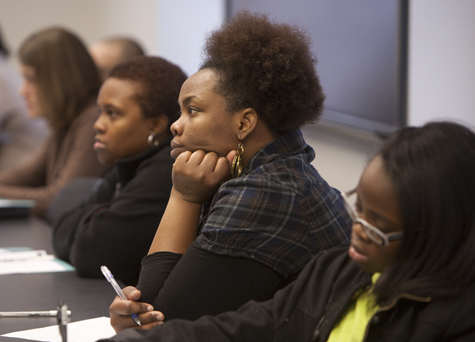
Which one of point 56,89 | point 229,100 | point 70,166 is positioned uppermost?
point 229,100

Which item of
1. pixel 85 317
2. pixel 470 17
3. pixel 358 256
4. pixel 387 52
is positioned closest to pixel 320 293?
pixel 358 256

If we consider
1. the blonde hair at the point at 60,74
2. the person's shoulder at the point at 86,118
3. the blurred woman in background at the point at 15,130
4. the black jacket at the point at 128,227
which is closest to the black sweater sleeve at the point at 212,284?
the black jacket at the point at 128,227

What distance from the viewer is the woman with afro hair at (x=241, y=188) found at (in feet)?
3.79

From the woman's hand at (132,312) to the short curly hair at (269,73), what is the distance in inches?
17.9

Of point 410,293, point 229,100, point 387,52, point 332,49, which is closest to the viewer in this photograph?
point 410,293

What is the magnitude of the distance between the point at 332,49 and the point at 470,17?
0.92m

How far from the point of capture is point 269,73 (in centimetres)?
126

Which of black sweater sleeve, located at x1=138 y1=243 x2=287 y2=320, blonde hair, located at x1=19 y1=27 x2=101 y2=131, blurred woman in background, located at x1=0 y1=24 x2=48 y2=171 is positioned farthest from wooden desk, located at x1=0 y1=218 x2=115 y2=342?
blurred woman in background, located at x1=0 y1=24 x2=48 y2=171

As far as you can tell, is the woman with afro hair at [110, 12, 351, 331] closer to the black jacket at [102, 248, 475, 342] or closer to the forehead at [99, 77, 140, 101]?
the black jacket at [102, 248, 475, 342]

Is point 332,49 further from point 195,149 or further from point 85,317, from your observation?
point 85,317

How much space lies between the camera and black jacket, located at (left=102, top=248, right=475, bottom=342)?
977mm

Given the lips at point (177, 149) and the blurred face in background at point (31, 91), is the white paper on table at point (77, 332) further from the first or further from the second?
the blurred face in background at point (31, 91)

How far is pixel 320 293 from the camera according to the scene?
41.0 inches

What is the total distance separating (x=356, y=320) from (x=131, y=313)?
0.47 m
